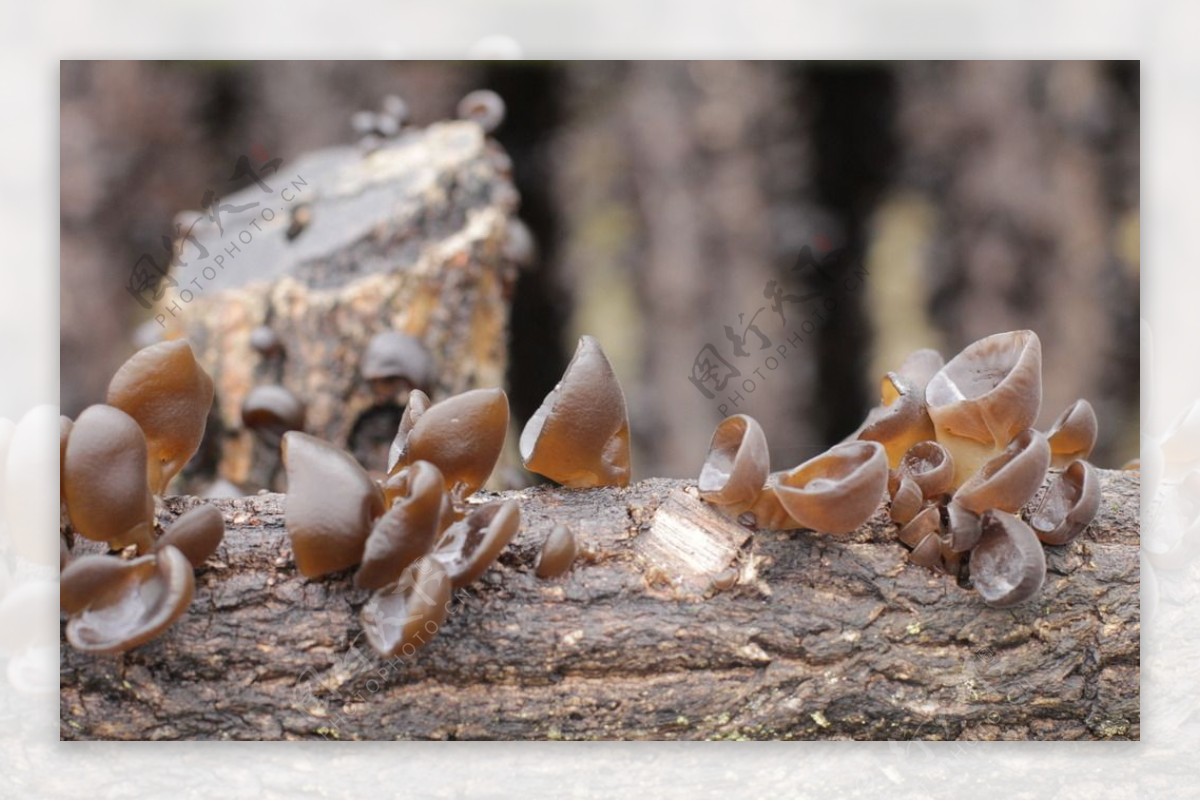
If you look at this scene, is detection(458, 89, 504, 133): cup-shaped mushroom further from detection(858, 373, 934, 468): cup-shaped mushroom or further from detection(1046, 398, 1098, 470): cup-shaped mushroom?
detection(1046, 398, 1098, 470): cup-shaped mushroom

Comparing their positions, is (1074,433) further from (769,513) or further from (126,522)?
(126,522)

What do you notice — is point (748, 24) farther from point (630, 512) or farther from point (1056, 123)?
point (1056, 123)

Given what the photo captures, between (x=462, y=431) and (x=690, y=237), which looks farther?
(x=690, y=237)

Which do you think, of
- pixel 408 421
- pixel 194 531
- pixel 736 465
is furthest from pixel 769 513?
pixel 194 531

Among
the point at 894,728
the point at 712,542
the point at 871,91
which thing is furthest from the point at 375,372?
the point at 871,91

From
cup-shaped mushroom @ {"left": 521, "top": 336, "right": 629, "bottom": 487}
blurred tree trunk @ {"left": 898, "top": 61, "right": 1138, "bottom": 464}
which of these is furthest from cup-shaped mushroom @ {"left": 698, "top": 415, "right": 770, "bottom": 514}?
blurred tree trunk @ {"left": 898, "top": 61, "right": 1138, "bottom": 464}
